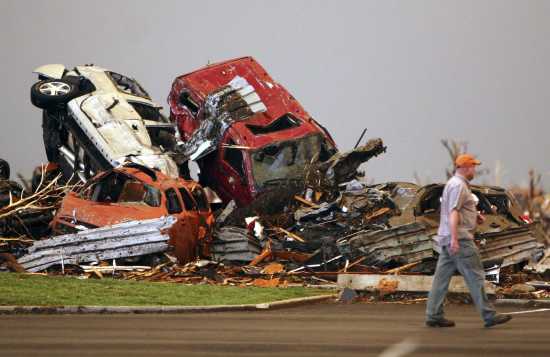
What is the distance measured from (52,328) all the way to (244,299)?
4.31m

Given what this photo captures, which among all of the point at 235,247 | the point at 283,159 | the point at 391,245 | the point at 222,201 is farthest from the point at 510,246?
the point at 222,201

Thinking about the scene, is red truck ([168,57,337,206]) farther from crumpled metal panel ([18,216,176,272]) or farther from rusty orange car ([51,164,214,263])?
crumpled metal panel ([18,216,176,272])

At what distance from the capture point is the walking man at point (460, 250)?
12.5 m

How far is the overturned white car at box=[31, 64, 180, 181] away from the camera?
83.6 feet

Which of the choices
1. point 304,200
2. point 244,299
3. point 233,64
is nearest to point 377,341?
point 244,299

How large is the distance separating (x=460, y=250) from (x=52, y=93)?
15.8 metres

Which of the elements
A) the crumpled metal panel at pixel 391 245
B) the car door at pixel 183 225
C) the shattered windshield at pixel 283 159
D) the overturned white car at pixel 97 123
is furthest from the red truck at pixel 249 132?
the crumpled metal panel at pixel 391 245

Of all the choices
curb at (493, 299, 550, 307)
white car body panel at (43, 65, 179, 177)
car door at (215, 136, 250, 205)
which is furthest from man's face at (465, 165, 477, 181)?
car door at (215, 136, 250, 205)

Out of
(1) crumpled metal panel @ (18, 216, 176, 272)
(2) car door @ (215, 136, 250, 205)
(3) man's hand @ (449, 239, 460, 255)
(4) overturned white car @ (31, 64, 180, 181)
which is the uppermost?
(4) overturned white car @ (31, 64, 180, 181)

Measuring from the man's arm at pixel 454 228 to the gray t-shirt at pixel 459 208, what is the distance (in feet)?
0.21

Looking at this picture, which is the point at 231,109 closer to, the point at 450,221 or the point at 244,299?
the point at 244,299

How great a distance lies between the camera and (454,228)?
12.5 meters

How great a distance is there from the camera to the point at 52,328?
12828mm

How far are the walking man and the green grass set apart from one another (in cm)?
410
